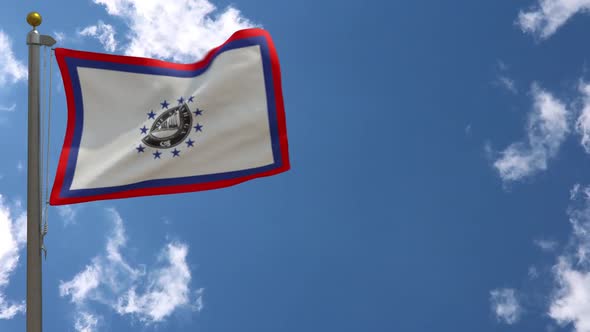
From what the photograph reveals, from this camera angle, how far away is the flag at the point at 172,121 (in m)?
10.4

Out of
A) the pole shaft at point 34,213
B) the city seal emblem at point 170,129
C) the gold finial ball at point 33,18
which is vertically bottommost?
the pole shaft at point 34,213

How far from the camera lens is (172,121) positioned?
10.9 m

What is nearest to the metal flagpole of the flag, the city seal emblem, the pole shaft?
the pole shaft

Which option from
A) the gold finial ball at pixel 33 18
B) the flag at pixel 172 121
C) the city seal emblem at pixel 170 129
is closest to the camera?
the gold finial ball at pixel 33 18

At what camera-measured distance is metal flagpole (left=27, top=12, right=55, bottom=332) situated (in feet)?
29.3

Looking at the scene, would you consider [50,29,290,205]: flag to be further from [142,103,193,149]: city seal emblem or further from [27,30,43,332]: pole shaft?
[27,30,43,332]: pole shaft

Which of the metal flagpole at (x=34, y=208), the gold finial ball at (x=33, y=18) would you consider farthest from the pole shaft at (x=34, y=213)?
the gold finial ball at (x=33, y=18)

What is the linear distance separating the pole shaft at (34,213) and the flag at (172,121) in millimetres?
703

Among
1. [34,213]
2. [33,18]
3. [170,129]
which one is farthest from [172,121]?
[34,213]

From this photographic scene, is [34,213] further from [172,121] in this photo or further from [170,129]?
[172,121]

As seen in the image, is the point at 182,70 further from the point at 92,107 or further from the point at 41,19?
the point at 41,19

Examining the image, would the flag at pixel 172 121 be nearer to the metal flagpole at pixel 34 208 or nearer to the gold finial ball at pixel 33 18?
the gold finial ball at pixel 33 18

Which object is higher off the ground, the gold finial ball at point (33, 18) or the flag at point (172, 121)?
the gold finial ball at point (33, 18)

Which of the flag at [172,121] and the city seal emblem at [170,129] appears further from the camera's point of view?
the city seal emblem at [170,129]
